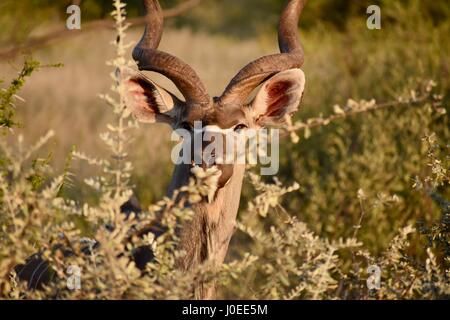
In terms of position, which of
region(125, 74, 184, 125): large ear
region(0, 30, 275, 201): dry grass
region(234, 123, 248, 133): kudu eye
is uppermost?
region(0, 30, 275, 201): dry grass

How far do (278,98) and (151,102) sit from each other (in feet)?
2.82

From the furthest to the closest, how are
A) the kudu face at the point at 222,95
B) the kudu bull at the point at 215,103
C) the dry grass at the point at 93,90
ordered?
the dry grass at the point at 93,90, the kudu face at the point at 222,95, the kudu bull at the point at 215,103

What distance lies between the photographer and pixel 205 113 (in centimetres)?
526

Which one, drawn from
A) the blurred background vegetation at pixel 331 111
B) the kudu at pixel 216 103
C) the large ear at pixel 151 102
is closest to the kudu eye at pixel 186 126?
the kudu at pixel 216 103

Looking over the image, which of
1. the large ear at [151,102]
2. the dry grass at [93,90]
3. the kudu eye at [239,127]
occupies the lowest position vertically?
the kudu eye at [239,127]

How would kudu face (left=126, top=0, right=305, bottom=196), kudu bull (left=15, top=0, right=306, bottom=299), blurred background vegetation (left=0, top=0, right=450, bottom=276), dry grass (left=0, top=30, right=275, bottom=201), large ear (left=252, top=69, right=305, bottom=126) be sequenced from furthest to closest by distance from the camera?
1. dry grass (left=0, top=30, right=275, bottom=201)
2. blurred background vegetation (left=0, top=0, right=450, bottom=276)
3. large ear (left=252, top=69, right=305, bottom=126)
4. kudu face (left=126, top=0, right=305, bottom=196)
5. kudu bull (left=15, top=0, right=306, bottom=299)

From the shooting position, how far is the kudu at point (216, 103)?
5098 millimetres

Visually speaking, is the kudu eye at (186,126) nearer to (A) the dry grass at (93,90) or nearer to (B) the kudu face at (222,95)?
(B) the kudu face at (222,95)

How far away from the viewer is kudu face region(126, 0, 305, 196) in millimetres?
5238

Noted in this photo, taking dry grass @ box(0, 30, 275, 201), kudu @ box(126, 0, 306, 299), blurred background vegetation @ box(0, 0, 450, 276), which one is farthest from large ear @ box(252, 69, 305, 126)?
dry grass @ box(0, 30, 275, 201)

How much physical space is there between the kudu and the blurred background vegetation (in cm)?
86

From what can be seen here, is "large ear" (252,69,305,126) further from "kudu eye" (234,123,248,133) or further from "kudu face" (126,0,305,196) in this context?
"kudu eye" (234,123,248,133)

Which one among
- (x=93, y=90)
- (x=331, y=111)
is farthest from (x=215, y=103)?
(x=93, y=90)
